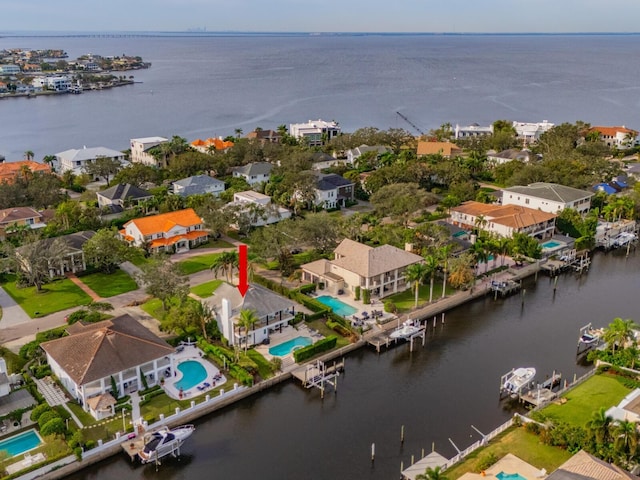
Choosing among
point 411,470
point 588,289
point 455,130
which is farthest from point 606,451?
point 455,130

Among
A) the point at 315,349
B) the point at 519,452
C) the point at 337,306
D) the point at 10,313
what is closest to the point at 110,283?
the point at 10,313

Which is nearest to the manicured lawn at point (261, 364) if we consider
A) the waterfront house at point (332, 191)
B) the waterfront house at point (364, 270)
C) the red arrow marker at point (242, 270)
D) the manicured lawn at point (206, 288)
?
the red arrow marker at point (242, 270)

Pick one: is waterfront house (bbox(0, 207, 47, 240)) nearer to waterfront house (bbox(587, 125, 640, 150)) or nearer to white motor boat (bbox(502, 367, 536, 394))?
white motor boat (bbox(502, 367, 536, 394))

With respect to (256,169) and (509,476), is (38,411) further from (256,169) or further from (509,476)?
(256,169)

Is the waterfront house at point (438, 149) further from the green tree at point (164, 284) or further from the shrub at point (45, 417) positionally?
the shrub at point (45, 417)

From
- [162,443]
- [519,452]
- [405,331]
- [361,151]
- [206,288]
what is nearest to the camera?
[519,452]

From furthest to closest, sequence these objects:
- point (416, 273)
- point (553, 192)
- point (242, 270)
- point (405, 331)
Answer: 1. point (553, 192)
2. point (416, 273)
3. point (405, 331)
4. point (242, 270)

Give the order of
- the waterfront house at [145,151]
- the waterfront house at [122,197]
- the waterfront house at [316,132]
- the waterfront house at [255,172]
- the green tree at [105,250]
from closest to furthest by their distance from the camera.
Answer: the green tree at [105,250]
the waterfront house at [122,197]
the waterfront house at [255,172]
the waterfront house at [145,151]
the waterfront house at [316,132]
